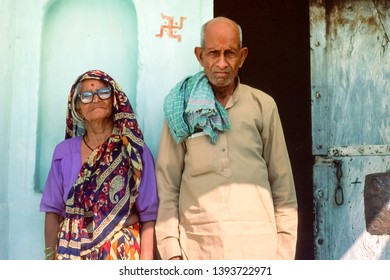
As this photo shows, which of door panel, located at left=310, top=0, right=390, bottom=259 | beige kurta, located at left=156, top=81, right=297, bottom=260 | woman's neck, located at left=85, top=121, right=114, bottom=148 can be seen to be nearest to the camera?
beige kurta, located at left=156, top=81, right=297, bottom=260

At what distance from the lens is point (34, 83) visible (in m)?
2.74

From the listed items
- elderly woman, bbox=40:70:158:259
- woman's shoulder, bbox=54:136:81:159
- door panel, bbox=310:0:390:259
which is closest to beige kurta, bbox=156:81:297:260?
elderly woman, bbox=40:70:158:259

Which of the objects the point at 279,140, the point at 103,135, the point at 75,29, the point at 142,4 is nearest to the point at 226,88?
the point at 279,140

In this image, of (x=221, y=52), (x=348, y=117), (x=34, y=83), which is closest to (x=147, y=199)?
(x=221, y=52)

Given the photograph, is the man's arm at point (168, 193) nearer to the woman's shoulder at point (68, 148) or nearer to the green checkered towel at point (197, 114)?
the green checkered towel at point (197, 114)

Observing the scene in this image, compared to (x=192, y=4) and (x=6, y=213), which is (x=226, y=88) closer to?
(x=192, y=4)

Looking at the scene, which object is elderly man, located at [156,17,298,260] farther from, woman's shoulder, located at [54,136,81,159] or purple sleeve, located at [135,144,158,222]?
woman's shoulder, located at [54,136,81,159]

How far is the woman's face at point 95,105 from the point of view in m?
2.31

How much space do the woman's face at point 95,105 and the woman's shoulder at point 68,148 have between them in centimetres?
13

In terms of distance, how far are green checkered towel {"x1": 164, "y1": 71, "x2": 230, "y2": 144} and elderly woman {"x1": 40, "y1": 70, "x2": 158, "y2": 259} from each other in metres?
0.21

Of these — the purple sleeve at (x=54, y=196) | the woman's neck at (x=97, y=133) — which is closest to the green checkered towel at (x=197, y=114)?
the woman's neck at (x=97, y=133)

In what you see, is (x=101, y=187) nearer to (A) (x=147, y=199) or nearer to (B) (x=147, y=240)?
(A) (x=147, y=199)

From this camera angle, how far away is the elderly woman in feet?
7.30

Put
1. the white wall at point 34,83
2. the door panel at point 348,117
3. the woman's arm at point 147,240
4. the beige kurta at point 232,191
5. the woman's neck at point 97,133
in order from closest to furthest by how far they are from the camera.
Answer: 1. the beige kurta at point 232,191
2. the woman's arm at point 147,240
3. the woman's neck at point 97,133
4. the white wall at point 34,83
5. the door panel at point 348,117
